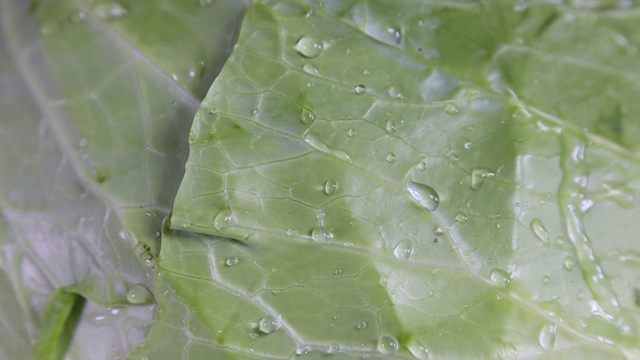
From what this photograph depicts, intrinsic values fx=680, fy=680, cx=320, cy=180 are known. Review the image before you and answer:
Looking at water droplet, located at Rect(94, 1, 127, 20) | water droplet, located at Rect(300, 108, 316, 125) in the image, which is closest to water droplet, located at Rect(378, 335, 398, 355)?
water droplet, located at Rect(300, 108, 316, 125)

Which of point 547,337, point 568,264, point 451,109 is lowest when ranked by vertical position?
point 547,337

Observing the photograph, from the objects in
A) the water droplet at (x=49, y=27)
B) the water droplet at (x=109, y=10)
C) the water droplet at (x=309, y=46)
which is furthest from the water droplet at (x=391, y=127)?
Result: the water droplet at (x=49, y=27)

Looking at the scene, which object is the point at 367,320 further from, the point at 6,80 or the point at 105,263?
the point at 6,80

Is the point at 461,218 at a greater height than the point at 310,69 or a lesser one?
lesser

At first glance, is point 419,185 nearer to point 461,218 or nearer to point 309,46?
point 461,218

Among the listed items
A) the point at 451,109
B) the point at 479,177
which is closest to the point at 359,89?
the point at 451,109

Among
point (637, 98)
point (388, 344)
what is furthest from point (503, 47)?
point (388, 344)

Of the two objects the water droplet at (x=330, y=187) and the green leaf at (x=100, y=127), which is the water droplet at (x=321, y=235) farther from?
the green leaf at (x=100, y=127)
